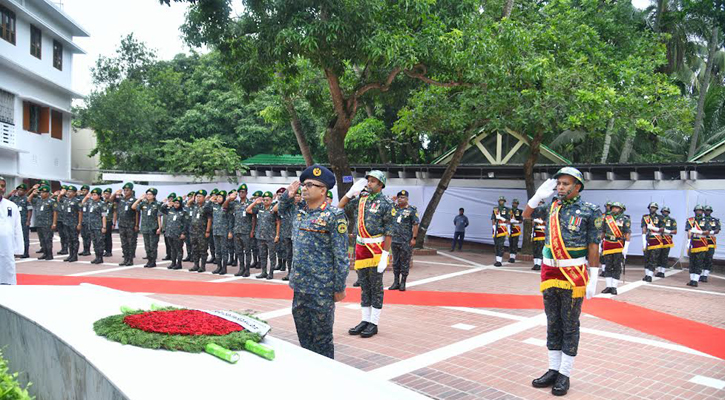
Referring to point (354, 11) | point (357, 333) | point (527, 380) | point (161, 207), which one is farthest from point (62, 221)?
point (527, 380)

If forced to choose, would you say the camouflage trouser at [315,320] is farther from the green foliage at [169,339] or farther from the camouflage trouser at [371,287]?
the camouflage trouser at [371,287]

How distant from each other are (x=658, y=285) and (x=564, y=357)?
27.0ft

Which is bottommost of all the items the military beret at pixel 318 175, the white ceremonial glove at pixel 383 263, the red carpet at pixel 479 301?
the red carpet at pixel 479 301

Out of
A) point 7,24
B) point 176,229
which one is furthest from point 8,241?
point 7,24

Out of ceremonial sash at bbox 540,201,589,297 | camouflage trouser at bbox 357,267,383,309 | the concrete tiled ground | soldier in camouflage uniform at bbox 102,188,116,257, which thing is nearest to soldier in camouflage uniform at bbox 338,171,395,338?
camouflage trouser at bbox 357,267,383,309

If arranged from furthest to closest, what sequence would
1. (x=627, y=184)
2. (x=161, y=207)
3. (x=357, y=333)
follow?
(x=627, y=184) → (x=161, y=207) → (x=357, y=333)

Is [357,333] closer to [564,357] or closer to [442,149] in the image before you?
[564,357]

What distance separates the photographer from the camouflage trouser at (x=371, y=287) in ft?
23.2

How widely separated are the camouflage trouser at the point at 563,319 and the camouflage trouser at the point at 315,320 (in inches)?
83.5

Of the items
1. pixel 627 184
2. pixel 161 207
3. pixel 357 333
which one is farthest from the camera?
pixel 627 184

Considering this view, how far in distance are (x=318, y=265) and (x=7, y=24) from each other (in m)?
20.8

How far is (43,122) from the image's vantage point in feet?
76.7

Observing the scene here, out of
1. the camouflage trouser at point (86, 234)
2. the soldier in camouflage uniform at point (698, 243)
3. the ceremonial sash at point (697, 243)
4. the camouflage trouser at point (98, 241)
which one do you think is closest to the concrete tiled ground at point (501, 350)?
the soldier in camouflage uniform at point (698, 243)

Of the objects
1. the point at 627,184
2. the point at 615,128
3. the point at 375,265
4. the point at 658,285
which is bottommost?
the point at 658,285
